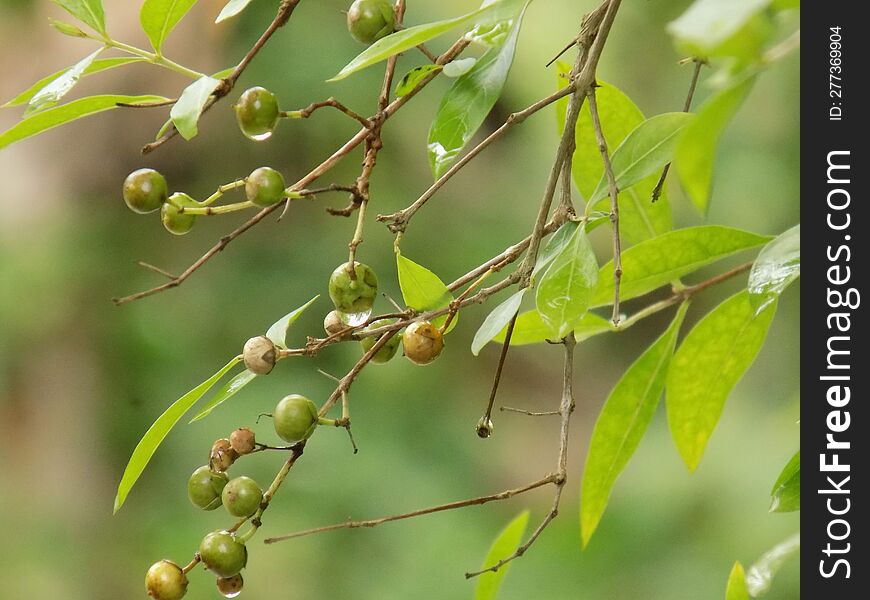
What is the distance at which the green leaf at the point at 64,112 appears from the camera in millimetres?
355

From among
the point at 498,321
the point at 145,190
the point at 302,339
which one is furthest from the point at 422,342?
the point at 302,339

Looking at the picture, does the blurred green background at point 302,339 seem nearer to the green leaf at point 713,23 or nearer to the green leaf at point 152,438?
the green leaf at point 152,438

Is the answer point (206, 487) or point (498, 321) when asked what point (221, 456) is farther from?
point (498, 321)

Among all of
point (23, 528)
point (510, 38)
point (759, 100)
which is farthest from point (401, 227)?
point (23, 528)

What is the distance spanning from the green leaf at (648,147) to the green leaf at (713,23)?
0.53 ft

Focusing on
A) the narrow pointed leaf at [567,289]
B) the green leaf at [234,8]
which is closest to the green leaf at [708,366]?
the narrow pointed leaf at [567,289]

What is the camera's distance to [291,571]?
149cm

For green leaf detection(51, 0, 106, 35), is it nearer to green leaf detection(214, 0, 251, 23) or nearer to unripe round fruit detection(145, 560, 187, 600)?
green leaf detection(214, 0, 251, 23)

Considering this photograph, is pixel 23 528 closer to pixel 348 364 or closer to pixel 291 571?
pixel 291 571

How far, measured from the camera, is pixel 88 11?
1.24 ft

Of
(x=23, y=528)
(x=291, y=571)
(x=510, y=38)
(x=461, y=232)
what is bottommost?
(x=291, y=571)

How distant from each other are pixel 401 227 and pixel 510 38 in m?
0.08

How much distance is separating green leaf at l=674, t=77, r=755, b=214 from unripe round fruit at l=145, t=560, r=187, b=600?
10.4 inches

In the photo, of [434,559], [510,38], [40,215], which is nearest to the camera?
[510,38]
